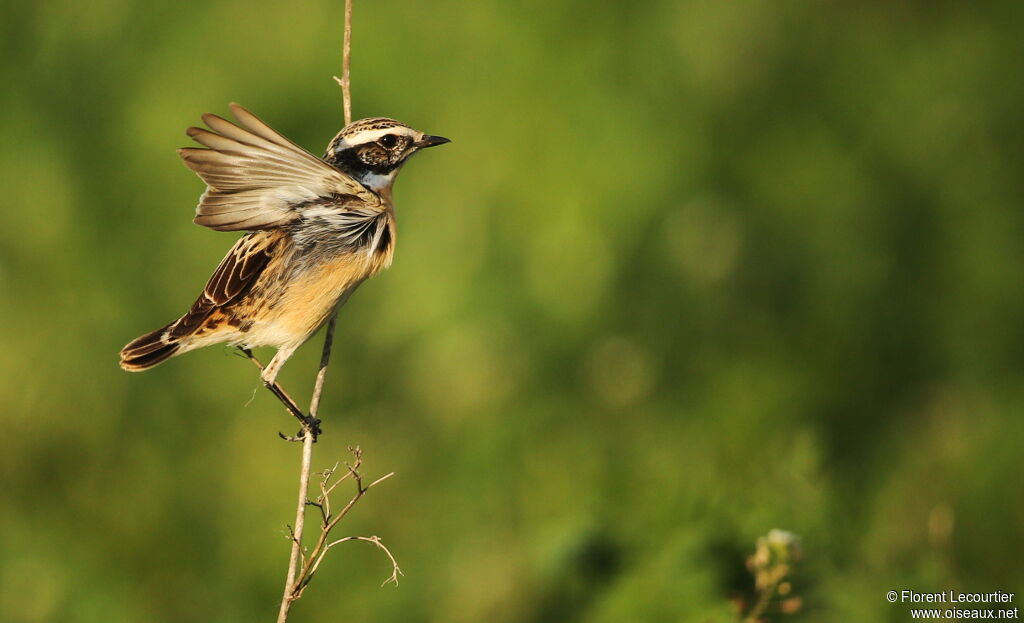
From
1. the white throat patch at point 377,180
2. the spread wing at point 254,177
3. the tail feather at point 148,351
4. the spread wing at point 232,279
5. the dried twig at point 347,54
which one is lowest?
the tail feather at point 148,351

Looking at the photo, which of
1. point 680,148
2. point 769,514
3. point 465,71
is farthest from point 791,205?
point 769,514

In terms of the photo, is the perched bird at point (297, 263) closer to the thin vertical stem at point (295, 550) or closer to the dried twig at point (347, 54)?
the dried twig at point (347, 54)

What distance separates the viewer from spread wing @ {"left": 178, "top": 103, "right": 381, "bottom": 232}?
9.55 feet

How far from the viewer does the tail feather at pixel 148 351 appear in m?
3.60

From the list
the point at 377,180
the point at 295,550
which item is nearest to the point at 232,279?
the point at 377,180

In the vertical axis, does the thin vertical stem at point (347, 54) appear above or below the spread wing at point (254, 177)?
above

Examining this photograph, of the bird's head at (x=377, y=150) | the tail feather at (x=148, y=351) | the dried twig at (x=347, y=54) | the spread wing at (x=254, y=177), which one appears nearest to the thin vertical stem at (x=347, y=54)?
the dried twig at (x=347, y=54)

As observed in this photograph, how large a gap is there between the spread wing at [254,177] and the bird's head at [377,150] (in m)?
0.43

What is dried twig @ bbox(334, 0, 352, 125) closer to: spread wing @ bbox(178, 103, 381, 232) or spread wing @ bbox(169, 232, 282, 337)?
spread wing @ bbox(178, 103, 381, 232)

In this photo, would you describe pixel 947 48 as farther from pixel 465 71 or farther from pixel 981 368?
pixel 465 71

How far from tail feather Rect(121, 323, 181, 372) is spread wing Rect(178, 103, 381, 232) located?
541 millimetres

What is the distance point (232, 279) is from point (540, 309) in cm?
302

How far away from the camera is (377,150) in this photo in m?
3.95

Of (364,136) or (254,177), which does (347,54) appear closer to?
(254,177)
